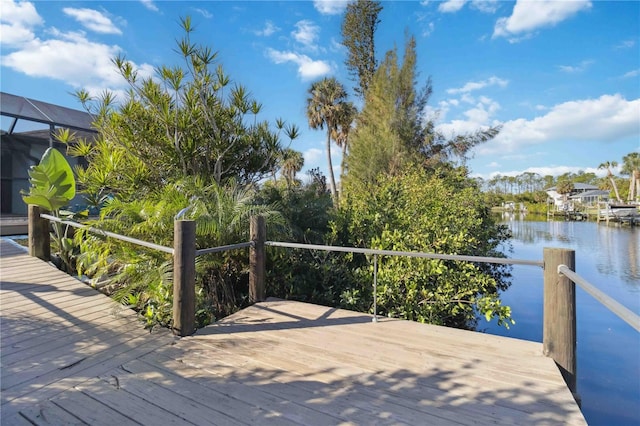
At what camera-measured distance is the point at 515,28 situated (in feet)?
33.6

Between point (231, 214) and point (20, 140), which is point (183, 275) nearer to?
point (231, 214)

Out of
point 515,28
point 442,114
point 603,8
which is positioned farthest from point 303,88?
point 603,8

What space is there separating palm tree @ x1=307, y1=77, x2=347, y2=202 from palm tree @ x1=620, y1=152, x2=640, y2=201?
1546 inches

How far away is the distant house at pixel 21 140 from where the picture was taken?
33.4 ft

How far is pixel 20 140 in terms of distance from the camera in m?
10.7

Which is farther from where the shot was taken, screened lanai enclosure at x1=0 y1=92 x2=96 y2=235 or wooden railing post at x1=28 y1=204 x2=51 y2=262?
screened lanai enclosure at x1=0 y1=92 x2=96 y2=235

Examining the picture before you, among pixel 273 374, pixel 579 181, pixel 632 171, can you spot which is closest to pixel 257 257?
pixel 273 374

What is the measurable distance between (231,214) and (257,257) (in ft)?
2.40

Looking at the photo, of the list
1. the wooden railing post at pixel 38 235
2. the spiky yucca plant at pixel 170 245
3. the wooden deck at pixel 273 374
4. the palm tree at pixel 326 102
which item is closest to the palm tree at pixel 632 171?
the palm tree at pixel 326 102

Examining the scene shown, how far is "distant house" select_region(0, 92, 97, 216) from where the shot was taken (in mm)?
10180

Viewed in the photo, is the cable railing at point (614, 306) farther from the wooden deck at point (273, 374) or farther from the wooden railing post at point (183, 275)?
the wooden railing post at point (183, 275)

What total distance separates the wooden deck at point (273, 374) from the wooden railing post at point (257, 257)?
0.42 metres

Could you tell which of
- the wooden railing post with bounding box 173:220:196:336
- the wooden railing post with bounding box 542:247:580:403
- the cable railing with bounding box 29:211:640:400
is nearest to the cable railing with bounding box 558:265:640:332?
the cable railing with bounding box 29:211:640:400

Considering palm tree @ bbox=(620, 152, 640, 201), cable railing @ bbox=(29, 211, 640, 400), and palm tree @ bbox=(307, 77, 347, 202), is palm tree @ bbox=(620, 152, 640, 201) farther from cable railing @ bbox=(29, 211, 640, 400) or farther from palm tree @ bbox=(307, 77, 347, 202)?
cable railing @ bbox=(29, 211, 640, 400)
